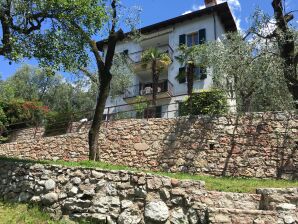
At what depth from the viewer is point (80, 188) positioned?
10.6 metres

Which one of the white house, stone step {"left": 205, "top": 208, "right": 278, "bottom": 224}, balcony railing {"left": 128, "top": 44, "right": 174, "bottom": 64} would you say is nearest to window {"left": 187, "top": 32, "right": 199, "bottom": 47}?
the white house

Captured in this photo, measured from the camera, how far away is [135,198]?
1032 cm

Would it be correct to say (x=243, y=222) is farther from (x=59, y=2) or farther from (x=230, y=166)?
(x=59, y=2)

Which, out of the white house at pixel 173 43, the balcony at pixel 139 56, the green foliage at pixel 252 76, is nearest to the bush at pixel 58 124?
the white house at pixel 173 43

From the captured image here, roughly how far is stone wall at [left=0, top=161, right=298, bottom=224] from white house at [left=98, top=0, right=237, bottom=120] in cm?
1724

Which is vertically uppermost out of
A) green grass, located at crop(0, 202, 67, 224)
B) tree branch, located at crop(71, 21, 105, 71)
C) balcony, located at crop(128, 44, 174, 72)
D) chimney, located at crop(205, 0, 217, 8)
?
chimney, located at crop(205, 0, 217, 8)

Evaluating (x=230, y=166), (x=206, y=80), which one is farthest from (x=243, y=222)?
(x=206, y=80)

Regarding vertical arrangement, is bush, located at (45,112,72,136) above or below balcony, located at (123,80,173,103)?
below

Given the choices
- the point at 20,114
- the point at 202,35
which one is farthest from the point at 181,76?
the point at 20,114

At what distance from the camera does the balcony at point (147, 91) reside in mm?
29719

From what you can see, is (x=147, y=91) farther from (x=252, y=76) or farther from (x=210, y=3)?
(x=252, y=76)

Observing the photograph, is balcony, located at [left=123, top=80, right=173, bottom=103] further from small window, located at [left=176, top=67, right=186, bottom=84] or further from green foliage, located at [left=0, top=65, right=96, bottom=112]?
green foliage, located at [left=0, top=65, right=96, bottom=112]

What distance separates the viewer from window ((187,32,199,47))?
30.5 m

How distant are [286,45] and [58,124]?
43.5 ft
